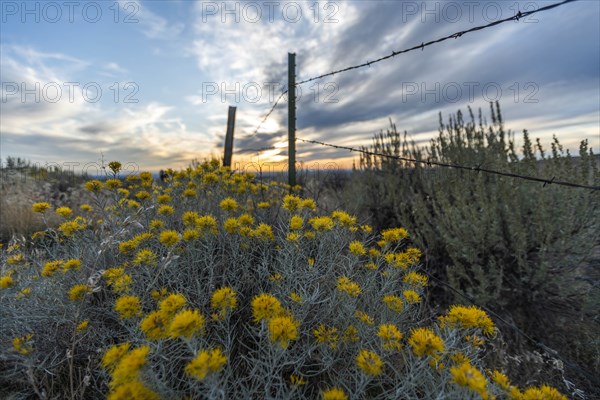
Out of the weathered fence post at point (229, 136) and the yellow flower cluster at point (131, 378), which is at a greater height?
the weathered fence post at point (229, 136)

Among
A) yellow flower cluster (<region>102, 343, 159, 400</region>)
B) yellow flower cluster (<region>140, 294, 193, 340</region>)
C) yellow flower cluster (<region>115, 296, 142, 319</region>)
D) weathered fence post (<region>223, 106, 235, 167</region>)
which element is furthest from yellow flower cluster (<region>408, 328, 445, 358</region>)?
weathered fence post (<region>223, 106, 235, 167</region>)

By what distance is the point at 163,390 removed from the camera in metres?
1.21

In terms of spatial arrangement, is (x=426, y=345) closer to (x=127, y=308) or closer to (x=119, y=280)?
(x=127, y=308)

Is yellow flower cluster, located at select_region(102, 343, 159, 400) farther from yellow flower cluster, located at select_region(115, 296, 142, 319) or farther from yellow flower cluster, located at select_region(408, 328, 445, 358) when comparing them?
yellow flower cluster, located at select_region(408, 328, 445, 358)

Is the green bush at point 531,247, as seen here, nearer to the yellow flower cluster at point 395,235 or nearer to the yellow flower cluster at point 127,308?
the yellow flower cluster at point 395,235

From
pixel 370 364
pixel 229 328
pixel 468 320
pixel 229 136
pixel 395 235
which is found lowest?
pixel 229 328

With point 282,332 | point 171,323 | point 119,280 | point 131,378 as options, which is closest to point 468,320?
point 282,332

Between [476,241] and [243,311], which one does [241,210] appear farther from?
[476,241]

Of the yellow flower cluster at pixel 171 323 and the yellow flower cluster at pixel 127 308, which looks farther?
the yellow flower cluster at pixel 127 308

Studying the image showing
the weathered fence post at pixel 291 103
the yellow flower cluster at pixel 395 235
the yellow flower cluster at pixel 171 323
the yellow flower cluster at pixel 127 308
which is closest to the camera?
the yellow flower cluster at pixel 171 323

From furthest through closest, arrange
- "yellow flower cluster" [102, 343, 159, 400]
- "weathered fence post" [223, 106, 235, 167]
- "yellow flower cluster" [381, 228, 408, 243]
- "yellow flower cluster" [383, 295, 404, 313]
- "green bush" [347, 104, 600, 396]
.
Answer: "weathered fence post" [223, 106, 235, 167] < "green bush" [347, 104, 600, 396] < "yellow flower cluster" [381, 228, 408, 243] < "yellow flower cluster" [383, 295, 404, 313] < "yellow flower cluster" [102, 343, 159, 400]

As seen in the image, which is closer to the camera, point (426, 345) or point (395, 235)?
point (426, 345)

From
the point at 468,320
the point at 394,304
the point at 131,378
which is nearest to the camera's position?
the point at 131,378

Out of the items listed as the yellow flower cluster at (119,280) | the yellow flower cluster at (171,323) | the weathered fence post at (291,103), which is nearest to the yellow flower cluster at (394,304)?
the yellow flower cluster at (171,323)
